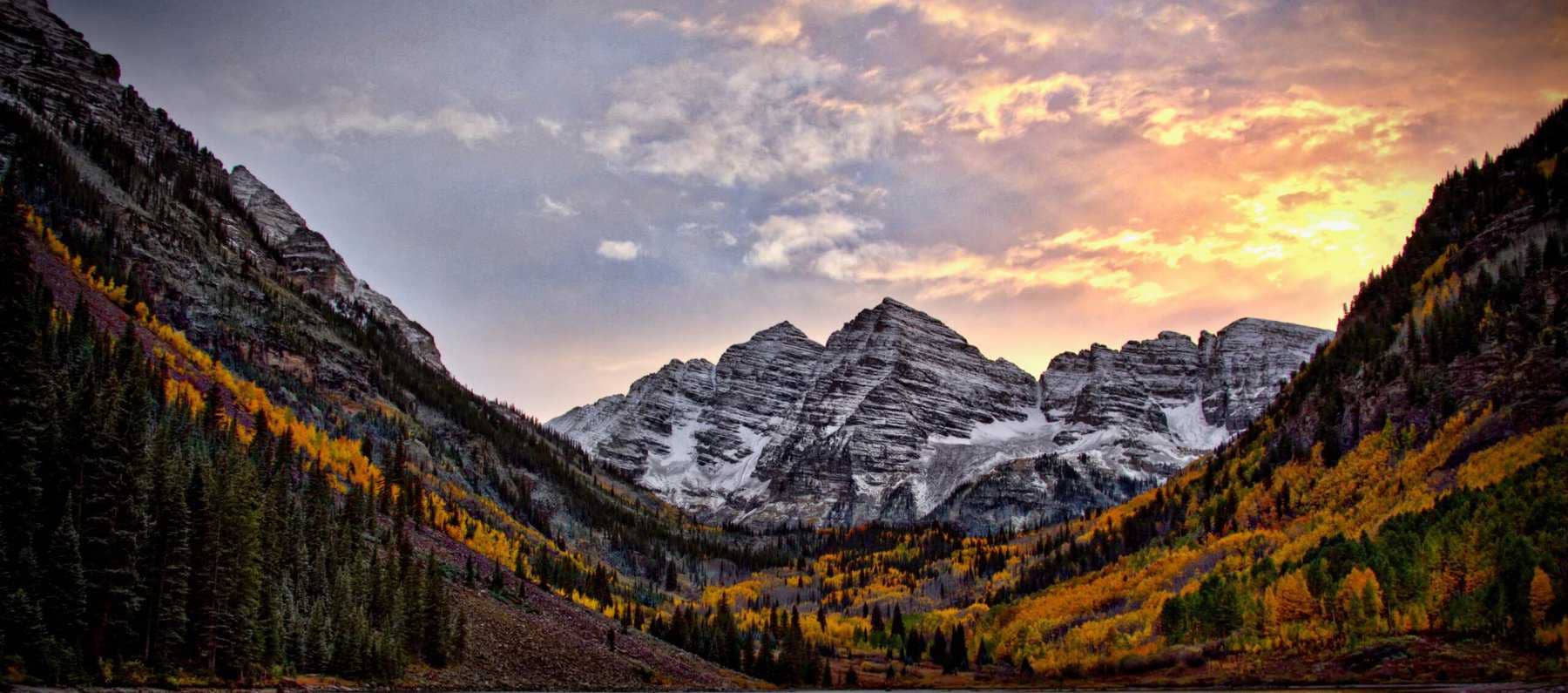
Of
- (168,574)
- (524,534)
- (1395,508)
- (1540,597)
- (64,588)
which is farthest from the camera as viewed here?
(524,534)

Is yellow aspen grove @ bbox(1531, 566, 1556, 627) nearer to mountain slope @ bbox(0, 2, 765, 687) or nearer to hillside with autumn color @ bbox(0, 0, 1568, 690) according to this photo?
hillside with autumn color @ bbox(0, 0, 1568, 690)

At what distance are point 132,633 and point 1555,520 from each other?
101m

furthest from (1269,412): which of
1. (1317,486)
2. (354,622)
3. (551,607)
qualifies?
(354,622)

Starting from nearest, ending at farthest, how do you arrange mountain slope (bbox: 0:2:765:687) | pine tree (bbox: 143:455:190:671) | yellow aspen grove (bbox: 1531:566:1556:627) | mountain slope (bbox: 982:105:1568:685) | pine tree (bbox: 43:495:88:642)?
pine tree (bbox: 43:495:88:642)
mountain slope (bbox: 0:2:765:687)
pine tree (bbox: 143:455:190:671)
yellow aspen grove (bbox: 1531:566:1556:627)
mountain slope (bbox: 982:105:1568:685)

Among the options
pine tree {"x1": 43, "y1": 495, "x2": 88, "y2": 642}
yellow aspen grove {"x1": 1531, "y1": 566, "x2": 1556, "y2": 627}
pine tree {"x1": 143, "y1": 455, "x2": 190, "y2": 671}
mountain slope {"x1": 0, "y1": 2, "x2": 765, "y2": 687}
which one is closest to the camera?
pine tree {"x1": 43, "y1": 495, "x2": 88, "y2": 642}

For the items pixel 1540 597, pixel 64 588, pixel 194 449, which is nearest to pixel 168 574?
pixel 64 588

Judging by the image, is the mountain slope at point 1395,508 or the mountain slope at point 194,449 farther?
the mountain slope at point 1395,508

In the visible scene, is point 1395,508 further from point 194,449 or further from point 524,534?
point 524,534

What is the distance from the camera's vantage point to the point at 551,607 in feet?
389

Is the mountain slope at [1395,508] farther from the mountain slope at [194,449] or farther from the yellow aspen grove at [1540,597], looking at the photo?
the mountain slope at [194,449]

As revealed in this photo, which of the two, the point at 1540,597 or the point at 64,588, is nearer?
the point at 64,588

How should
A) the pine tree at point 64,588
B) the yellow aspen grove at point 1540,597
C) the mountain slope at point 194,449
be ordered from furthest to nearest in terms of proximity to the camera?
the yellow aspen grove at point 1540,597 < the mountain slope at point 194,449 < the pine tree at point 64,588

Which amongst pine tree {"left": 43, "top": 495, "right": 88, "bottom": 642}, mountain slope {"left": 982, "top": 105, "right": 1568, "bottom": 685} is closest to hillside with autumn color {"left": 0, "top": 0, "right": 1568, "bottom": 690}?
pine tree {"left": 43, "top": 495, "right": 88, "bottom": 642}

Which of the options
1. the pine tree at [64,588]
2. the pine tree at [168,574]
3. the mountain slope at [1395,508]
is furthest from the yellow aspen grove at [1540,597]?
the pine tree at [64,588]
